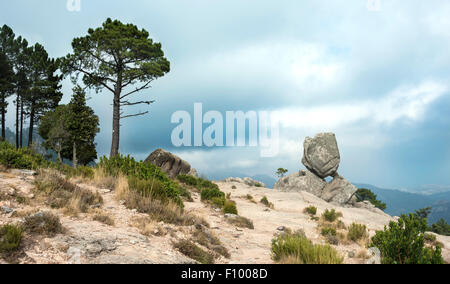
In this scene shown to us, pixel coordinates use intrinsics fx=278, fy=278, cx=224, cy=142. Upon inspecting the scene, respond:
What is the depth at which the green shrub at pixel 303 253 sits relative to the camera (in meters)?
5.09

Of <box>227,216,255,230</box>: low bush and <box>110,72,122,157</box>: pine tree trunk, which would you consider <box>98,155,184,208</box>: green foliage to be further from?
<box>110,72,122,157</box>: pine tree trunk

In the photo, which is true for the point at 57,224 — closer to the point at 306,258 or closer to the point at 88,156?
the point at 306,258

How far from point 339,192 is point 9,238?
121ft

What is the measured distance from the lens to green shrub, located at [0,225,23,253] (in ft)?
14.3

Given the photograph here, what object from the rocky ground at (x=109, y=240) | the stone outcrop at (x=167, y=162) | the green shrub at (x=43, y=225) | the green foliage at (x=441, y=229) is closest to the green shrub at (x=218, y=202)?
the rocky ground at (x=109, y=240)

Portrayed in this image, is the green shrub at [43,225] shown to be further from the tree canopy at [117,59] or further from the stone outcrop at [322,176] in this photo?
the stone outcrop at [322,176]

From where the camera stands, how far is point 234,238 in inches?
343

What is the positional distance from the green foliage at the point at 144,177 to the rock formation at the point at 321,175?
28359 mm

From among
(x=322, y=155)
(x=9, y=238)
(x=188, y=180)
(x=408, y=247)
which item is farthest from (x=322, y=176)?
(x=9, y=238)

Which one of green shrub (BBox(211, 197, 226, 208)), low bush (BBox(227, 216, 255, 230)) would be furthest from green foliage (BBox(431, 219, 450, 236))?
low bush (BBox(227, 216, 255, 230))

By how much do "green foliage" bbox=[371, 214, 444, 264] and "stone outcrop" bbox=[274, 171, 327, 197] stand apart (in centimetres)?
3141

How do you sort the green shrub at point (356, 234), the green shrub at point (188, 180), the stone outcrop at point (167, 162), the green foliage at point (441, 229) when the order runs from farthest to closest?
the green foliage at point (441, 229), the stone outcrop at point (167, 162), the green shrub at point (188, 180), the green shrub at point (356, 234)

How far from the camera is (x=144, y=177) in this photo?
11.0 meters
